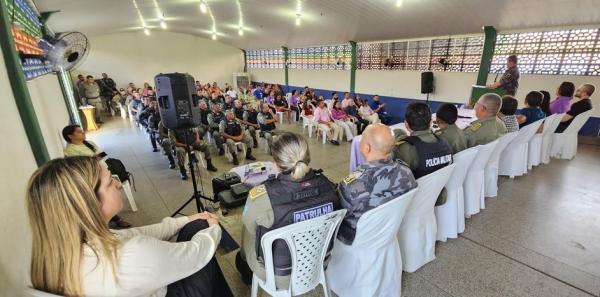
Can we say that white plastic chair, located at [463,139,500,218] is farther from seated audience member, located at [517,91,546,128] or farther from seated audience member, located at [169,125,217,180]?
seated audience member, located at [169,125,217,180]

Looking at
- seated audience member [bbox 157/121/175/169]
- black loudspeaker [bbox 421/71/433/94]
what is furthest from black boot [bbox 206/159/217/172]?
black loudspeaker [bbox 421/71/433/94]

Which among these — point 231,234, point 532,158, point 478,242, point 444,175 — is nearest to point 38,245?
point 231,234

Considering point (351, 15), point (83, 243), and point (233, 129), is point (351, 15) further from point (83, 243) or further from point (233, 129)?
point (83, 243)

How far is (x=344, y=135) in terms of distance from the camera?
6.70 m

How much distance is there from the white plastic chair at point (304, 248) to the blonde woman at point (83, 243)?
49 centimetres

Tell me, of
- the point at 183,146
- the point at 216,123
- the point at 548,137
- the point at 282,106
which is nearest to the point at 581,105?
the point at 548,137

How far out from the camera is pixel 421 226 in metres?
2.04

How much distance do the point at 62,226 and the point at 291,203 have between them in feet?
2.91

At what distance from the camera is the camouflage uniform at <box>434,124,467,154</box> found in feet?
7.97

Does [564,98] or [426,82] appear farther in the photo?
[426,82]

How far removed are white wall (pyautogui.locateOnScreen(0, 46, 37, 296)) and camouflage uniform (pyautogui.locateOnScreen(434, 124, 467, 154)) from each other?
9.57 ft

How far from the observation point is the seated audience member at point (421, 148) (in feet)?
6.54

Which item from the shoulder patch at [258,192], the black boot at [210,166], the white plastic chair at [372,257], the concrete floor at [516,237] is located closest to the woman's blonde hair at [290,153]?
the shoulder patch at [258,192]

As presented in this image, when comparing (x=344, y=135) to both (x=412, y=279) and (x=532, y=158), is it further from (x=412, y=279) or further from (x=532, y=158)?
(x=412, y=279)
